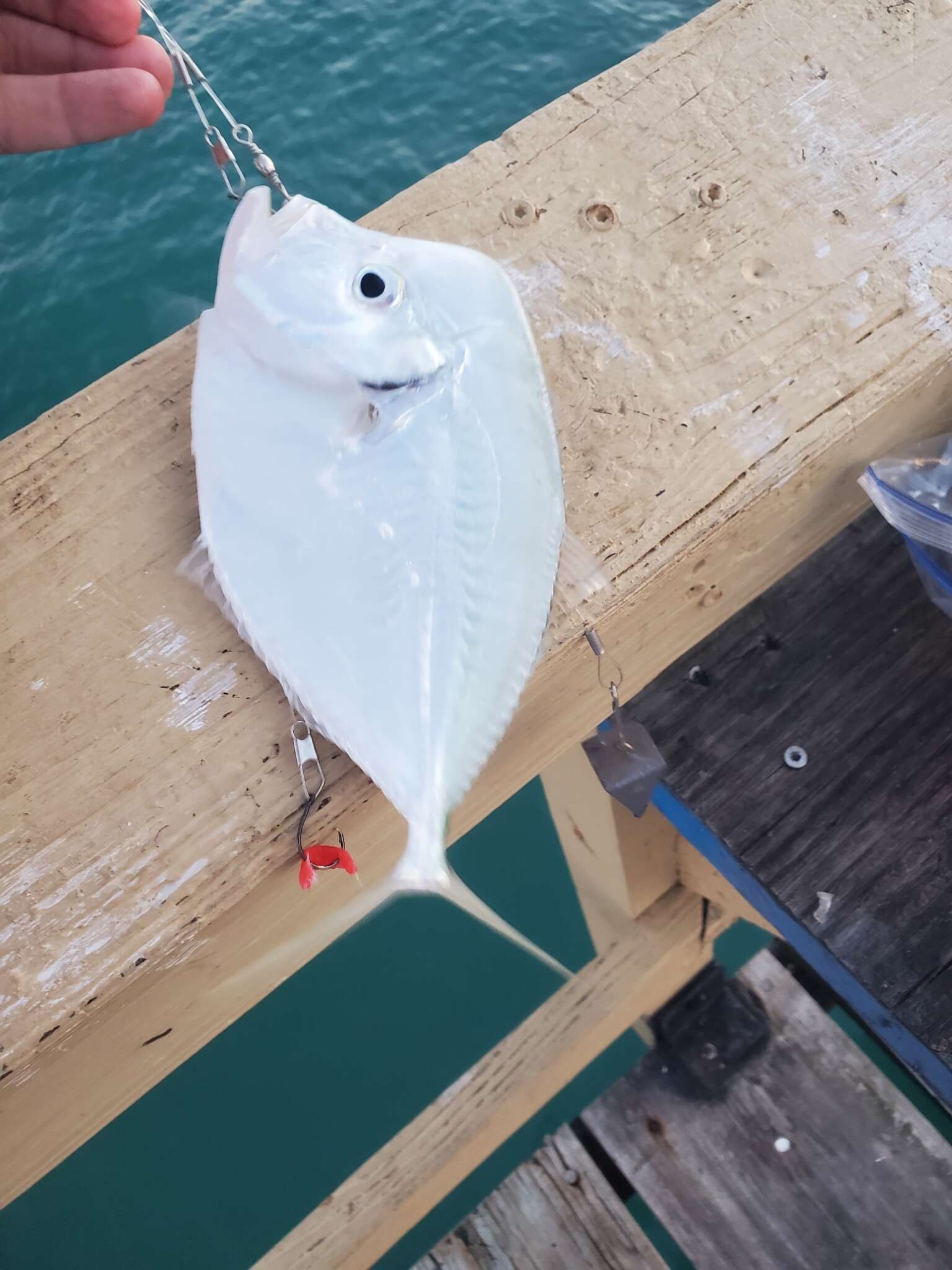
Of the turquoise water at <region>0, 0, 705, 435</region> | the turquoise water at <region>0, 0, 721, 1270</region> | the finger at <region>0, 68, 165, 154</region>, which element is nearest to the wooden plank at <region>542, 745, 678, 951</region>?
the turquoise water at <region>0, 0, 721, 1270</region>

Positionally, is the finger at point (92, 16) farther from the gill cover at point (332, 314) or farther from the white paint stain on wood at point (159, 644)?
the white paint stain on wood at point (159, 644)

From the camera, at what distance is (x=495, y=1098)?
2.42 metres

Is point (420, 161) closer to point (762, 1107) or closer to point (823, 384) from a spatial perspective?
point (823, 384)

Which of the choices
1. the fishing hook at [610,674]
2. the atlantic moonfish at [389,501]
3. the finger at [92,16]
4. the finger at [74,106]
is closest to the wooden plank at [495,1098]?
the fishing hook at [610,674]

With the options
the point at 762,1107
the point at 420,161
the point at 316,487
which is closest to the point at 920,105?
the point at 316,487

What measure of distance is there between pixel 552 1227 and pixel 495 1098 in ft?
1.39

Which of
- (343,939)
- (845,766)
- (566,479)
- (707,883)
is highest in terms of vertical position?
(566,479)

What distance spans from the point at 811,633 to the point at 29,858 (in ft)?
4.70

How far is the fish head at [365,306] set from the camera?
1075mm

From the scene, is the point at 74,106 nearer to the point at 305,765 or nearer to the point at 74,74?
the point at 74,74

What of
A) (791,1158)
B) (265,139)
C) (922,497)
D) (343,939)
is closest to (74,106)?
(922,497)

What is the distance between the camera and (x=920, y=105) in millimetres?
1413

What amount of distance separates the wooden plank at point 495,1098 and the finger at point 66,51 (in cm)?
244

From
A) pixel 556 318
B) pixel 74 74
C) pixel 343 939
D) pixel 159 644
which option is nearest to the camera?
pixel 159 644
